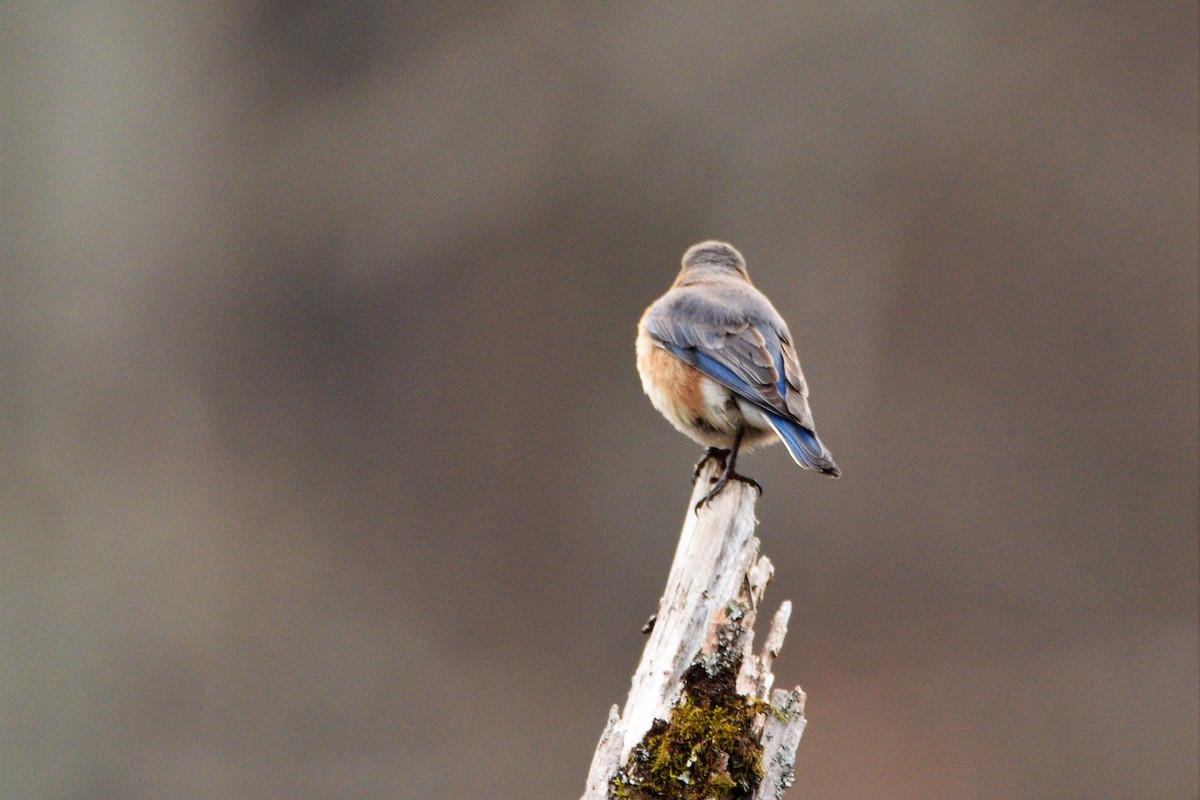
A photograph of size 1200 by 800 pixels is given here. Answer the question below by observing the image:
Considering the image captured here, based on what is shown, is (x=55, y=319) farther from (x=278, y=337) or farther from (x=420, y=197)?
(x=420, y=197)

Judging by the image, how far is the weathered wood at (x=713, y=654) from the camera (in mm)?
2299

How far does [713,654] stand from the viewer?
2.41m

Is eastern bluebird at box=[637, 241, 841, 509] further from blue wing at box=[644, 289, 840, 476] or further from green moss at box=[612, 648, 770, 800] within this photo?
green moss at box=[612, 648, 770, 800]

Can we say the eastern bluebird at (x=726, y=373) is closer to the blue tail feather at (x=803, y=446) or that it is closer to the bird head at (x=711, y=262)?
the blue tail feather at (x=803, y=446)

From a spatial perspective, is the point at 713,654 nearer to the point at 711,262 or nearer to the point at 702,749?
the point at 702,749

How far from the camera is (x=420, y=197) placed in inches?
327

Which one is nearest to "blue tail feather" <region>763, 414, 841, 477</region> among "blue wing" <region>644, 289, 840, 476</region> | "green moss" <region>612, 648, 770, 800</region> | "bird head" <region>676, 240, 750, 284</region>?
"blue wing" <region>644, 289, 840, 476</region>

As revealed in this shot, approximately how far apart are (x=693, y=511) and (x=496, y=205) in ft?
18.3

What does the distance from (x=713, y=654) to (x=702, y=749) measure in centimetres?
23

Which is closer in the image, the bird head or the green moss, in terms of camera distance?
the green moss

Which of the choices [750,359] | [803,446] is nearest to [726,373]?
[750,359]

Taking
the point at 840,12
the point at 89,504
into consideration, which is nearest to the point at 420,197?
the point at 89,504

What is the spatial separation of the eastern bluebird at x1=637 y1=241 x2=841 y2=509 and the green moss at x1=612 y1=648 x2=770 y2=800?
38.2 inches

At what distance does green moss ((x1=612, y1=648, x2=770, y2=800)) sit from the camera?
2.21m
